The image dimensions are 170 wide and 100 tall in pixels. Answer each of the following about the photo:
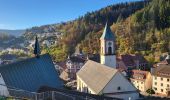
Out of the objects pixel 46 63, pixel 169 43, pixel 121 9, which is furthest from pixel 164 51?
pixel 121 9

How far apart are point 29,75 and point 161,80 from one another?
1846 inches

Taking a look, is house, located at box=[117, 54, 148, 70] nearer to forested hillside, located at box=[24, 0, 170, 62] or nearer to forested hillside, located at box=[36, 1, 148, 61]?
forested hillside, located at box=[24, 0, 170, 62]

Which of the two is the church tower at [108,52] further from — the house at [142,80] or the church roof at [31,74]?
the house at [142,80]

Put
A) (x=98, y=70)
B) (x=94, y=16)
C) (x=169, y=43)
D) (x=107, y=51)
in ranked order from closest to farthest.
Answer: (x=98, y=70) → (x=107, y=51) → (x=169, y=43) → (x=94, y=16)

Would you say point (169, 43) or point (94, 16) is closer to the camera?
point (169, 43)

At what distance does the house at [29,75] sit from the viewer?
27.8 metres

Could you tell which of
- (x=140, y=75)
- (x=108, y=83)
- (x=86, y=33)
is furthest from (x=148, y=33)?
(x=108, y=83)

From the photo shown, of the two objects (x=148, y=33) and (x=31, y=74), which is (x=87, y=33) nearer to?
(x=148, y=33)

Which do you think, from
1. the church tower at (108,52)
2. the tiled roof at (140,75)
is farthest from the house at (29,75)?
the tiled roof at (140,75)

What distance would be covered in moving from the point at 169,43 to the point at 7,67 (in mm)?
85594

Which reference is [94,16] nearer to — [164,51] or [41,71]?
[164,51]

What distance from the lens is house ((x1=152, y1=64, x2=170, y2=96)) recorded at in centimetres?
7175

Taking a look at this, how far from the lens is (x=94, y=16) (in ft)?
625

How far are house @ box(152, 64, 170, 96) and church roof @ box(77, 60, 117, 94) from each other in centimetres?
2629
